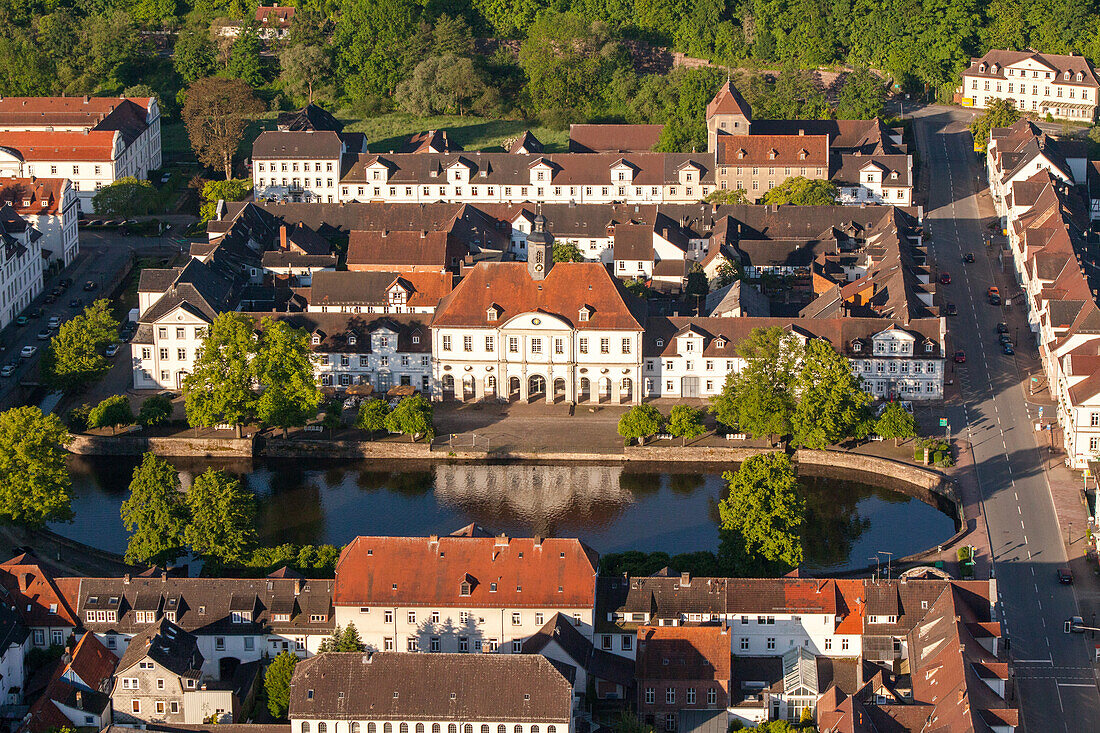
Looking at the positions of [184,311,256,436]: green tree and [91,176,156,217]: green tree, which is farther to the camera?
[91,176,156,217]: green tree

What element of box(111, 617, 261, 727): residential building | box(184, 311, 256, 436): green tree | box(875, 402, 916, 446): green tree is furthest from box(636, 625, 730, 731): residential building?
box(184, 311, 256, 436): green tree

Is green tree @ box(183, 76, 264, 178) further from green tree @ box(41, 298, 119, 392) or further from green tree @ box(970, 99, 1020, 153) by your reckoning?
green tree @ box(970, 99, 1020, 153)

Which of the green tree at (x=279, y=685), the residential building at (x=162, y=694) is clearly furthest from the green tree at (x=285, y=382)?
the green tree at (x=279, y=685)

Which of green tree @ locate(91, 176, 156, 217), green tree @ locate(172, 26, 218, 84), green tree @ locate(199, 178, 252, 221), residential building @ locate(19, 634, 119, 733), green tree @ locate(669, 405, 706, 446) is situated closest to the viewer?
residential building @ locate(19, 634, 119, 733)

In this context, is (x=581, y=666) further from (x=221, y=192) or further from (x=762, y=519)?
(x=221, y=192)

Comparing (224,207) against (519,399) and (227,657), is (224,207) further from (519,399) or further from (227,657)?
(227,657)

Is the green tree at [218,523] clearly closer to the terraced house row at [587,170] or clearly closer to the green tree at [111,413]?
the green tree at [111,413]
